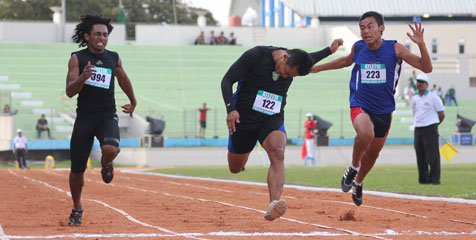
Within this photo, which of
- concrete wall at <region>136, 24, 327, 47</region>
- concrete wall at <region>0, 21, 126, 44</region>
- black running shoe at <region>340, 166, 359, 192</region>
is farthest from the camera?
concrete wall at <region>136, 24, 327, 47</region>

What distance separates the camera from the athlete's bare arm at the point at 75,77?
29.9 ft

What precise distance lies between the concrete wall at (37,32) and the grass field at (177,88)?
2.16m

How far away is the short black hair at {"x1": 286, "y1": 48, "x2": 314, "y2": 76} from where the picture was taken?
8.91m

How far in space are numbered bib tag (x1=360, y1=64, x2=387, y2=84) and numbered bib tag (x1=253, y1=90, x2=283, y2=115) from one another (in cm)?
163

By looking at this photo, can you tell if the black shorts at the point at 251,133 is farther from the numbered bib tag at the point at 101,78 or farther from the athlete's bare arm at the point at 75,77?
the athlete's bare arm at the point at 75,77

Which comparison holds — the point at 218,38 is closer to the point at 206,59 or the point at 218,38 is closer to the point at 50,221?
the point at 206,59

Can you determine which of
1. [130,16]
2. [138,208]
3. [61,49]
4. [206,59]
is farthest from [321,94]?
[130,16]

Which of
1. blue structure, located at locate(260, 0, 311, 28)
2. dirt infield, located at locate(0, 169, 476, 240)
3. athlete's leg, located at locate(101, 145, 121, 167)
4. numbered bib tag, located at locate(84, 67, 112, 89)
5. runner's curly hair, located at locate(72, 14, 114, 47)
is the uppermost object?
blue structure, located at locate(260, 0, 311, 28)

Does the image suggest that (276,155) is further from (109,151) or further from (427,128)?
(427,128)

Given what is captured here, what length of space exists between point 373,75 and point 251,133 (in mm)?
1863

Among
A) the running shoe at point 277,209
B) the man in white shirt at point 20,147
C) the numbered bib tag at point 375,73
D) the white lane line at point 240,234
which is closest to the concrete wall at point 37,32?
the man in white shirt at point 20,147

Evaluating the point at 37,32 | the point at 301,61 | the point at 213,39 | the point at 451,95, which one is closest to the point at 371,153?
the point at 301,61

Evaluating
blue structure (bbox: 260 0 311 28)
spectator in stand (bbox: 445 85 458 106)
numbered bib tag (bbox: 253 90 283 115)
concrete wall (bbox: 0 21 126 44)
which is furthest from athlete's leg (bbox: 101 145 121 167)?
blue structure (bbox: 260 0 311 28)

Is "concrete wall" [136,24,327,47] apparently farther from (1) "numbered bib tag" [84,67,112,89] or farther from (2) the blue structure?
(1) "numbered bib tag" [84,67,112,89]
